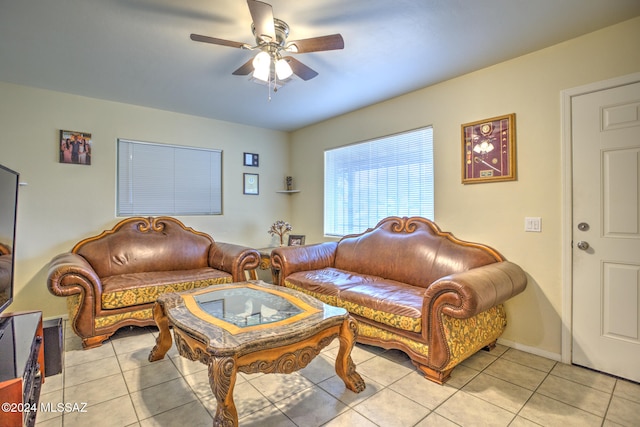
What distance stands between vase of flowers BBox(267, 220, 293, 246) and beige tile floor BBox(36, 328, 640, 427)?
240cm

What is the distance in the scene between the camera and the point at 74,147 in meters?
3.30

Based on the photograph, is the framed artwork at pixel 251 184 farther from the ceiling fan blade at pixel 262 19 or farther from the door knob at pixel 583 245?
the door knob at pixel 583 245

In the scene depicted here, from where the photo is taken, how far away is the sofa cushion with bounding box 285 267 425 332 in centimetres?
221

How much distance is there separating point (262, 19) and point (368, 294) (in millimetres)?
2021

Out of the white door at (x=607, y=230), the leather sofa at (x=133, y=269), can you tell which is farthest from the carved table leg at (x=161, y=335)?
the white door at (x=607, y=230)

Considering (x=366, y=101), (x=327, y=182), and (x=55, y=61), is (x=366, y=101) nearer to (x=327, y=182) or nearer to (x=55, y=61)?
(x=327, y=182)

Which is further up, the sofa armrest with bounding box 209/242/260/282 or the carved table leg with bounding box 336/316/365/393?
the sofa armrest with bounding box 209/242/260/282

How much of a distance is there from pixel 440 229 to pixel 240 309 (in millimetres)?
2027

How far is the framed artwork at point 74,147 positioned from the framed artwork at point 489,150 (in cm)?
389

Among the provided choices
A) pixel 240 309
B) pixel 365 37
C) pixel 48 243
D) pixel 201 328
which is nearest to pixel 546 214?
pixel 365 37

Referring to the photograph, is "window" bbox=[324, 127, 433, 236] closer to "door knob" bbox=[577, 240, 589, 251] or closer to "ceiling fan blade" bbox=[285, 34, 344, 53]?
"door knob" bbox=[577, 240, 589, 251]

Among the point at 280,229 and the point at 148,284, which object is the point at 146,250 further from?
the point at 280,229

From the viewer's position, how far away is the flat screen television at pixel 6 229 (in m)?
1.78

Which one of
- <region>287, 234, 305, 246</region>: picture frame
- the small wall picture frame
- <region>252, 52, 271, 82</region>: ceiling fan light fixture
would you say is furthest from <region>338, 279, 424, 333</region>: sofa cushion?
the small wall picture frame
